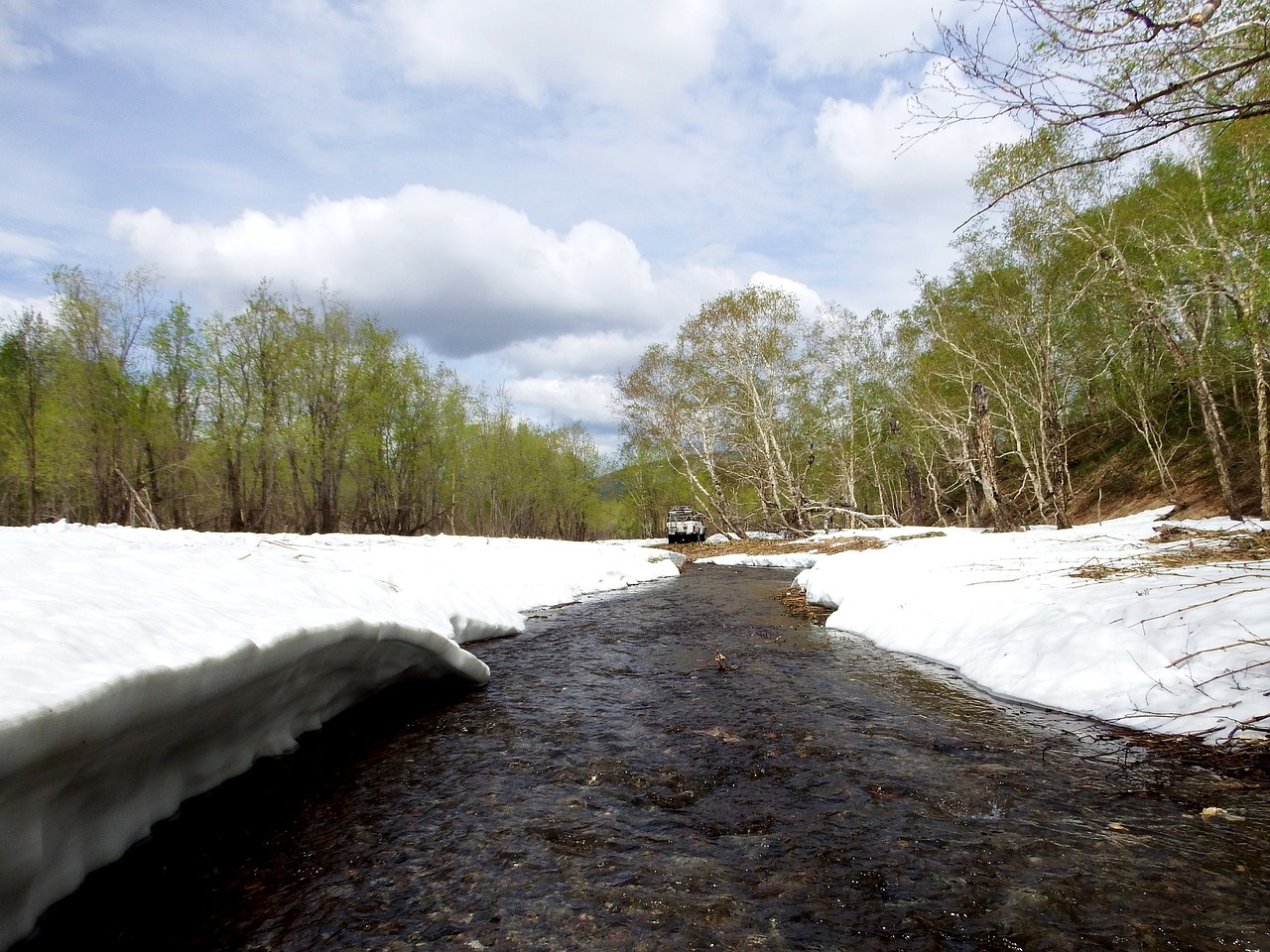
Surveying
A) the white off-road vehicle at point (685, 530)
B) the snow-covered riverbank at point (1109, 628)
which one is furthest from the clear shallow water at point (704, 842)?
the white off-road vehicle at point (685, 530)

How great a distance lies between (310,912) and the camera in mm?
2125

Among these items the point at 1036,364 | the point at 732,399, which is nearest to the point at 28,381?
the point at 732,399

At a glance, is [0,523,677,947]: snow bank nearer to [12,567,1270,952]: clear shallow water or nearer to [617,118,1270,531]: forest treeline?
[12,567,1270,952]: clear shallow water

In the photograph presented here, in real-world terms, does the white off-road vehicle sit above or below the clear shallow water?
above

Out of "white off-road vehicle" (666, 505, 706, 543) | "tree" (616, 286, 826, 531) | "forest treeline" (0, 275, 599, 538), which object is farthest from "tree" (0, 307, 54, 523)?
"white off-road vehicle" (666, 505, 706, 543)

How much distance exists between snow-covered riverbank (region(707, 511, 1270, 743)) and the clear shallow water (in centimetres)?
48

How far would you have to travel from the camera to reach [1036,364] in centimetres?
2012

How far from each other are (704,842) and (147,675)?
240cm

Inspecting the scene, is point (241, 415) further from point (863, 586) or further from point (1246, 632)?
point (1246, 632)

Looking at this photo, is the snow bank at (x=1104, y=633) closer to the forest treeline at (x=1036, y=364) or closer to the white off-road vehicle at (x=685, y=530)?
the forest treeline at (x=1036, y=364)

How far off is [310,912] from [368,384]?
3137 centimetres

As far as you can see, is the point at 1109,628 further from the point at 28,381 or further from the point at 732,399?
the point at 28,381

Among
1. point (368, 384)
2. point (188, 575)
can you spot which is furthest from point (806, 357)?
point (188, 575)

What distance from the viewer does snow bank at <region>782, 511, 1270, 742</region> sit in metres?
3.49
